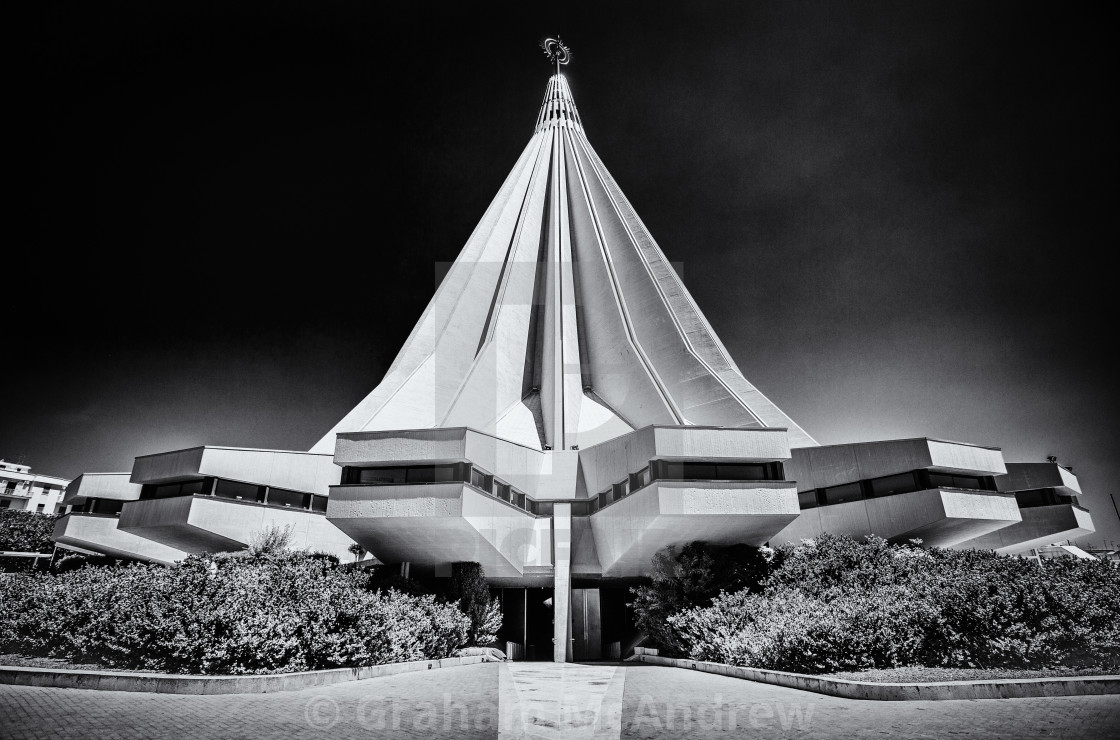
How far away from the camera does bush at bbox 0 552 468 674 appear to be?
7.48 meters

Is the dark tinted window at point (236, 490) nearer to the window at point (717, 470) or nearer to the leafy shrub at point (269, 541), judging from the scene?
the leafy shrub at point (269, 541)

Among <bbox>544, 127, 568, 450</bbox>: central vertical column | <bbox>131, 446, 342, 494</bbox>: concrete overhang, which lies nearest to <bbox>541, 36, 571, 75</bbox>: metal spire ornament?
<bbox>544, 127, 568, 450</bbox>: central vertical column

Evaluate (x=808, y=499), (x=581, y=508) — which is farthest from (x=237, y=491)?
(x=808, y=499)

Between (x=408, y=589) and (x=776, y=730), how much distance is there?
401 inches

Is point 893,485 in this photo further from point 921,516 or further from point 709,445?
point 709,445

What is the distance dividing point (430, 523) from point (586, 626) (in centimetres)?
631

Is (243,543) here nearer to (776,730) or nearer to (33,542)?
(776,730)

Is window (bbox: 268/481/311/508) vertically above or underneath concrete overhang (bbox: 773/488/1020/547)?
above

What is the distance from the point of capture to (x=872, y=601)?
356 inches

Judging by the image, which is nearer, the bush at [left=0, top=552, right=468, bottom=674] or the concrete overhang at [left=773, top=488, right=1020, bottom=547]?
the bush at [left=0, top=552, right=468, bottom=674]

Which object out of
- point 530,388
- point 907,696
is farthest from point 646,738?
point 530,388

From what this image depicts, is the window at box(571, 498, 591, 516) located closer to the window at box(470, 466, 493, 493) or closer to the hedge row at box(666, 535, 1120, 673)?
the window at box(470, 466, 493, 493)

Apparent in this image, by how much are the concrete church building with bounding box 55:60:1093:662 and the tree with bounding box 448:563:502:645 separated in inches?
15.7

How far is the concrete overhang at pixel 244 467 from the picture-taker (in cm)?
1659
